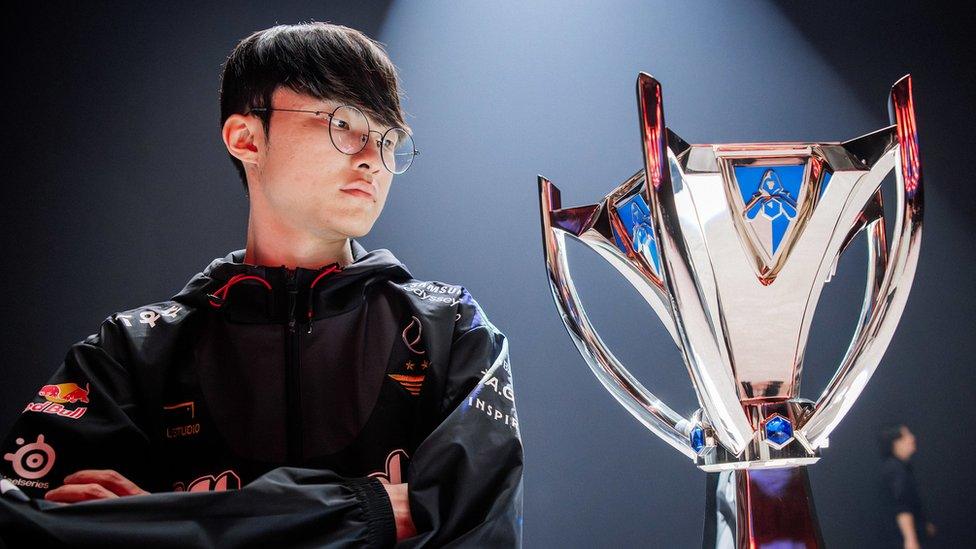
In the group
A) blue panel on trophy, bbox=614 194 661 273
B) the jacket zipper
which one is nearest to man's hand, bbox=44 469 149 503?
the jacket zipper

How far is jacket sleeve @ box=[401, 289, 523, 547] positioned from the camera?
79 cm

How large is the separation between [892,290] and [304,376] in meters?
0.63

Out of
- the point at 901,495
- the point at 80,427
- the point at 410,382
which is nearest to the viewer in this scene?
the point at 80,427

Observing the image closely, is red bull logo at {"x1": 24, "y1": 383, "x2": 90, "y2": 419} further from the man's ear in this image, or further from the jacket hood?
the man's ear

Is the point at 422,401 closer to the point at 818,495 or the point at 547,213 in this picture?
the point at 547,213

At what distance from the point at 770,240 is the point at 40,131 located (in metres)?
1.25

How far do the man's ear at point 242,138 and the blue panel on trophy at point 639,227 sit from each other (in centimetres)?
53

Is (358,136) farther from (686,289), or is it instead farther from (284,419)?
(686,289)

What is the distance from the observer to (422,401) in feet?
3.15

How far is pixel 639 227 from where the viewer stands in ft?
2.45

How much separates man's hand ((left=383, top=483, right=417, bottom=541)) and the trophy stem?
0.29m

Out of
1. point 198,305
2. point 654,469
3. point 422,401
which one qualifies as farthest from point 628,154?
point 198,305

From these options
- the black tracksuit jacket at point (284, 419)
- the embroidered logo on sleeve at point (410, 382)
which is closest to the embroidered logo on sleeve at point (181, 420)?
the black tracksuit jacket at point (284, 419)

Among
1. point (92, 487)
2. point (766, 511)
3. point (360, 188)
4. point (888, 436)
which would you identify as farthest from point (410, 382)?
point (888, 436)
